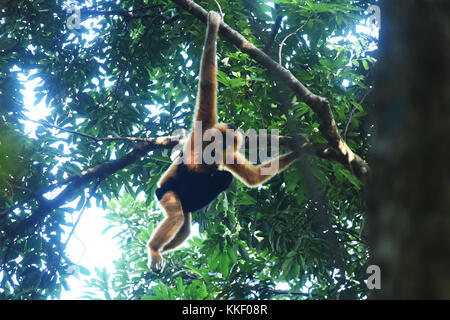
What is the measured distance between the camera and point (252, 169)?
6754mm

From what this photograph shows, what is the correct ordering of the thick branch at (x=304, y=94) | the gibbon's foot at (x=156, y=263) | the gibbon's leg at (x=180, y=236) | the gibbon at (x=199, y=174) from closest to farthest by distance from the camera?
the thick branch at (x=304, y=94)
the gibbon at (x=199, y=174)
the gibbon's foot at (x=156, y=263)
the gibbon's leg at (x=180, y=236)

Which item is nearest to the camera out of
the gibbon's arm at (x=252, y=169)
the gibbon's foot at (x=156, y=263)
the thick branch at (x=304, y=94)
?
the thick branch at (x=304, y=94)

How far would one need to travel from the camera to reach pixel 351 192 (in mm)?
7207

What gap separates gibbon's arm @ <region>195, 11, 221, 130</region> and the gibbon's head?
15cm

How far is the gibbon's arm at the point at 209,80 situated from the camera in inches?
213

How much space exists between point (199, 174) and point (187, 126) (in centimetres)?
201

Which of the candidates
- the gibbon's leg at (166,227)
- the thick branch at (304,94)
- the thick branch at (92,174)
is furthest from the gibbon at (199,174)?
the thick branch at (304,94)

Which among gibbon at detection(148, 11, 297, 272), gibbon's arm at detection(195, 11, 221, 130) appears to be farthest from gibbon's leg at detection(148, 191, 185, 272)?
gibbon's arm at detection(195, 11, 221, 130)

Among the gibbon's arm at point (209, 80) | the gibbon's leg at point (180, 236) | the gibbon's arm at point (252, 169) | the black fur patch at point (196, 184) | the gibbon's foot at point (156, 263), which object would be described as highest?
the gibbon's arm at point (209, 80)

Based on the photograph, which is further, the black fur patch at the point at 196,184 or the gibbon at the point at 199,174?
the black fur patch at the point at 196,184

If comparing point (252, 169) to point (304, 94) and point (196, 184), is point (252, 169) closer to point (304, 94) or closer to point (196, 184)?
point (196, 184)

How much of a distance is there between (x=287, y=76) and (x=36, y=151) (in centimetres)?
472

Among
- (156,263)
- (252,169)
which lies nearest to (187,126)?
(252,169)

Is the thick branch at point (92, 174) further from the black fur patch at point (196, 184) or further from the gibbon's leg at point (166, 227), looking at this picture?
the gibbon's leg at point (166, 227)
